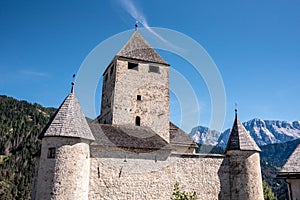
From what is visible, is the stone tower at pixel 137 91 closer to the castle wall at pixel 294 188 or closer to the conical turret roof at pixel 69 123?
the conical turret roof at pixel 69 123

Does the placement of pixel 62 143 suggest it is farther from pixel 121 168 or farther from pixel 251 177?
pixel 251 177

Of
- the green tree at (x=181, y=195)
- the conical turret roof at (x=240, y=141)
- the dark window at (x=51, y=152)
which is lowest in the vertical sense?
the green tree at (x=181, y=195)

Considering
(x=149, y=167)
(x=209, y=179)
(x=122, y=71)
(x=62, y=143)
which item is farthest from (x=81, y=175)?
(x=122, y=71)

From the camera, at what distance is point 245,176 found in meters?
19.2

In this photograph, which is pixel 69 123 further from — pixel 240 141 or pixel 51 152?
pixel 240 141

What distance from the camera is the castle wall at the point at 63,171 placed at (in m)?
14.8

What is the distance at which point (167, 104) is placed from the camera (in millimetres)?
24375

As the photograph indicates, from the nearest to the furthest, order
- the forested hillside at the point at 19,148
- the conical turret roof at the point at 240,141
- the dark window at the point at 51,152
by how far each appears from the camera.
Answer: the dark window at the point at 51,152
the conical turret roof at the point at 240,141
the forested hillside at the point at 19,148

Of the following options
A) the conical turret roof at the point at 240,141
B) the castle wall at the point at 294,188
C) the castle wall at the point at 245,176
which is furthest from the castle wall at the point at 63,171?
the castle wall at the point at 294,188

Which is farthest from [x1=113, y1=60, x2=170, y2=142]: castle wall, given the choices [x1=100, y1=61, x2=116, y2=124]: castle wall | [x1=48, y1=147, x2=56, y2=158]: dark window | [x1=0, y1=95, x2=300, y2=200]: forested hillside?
[x1=0, y1=95, x2=300, y2=200]: forested hillside

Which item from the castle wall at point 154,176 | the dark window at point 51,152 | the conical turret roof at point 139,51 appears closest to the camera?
the dark window at point 51,152

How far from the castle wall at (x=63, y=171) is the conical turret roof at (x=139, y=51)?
35.6 ft

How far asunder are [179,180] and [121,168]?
4068 millimetres

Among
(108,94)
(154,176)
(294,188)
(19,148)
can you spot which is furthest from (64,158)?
(19,148)
